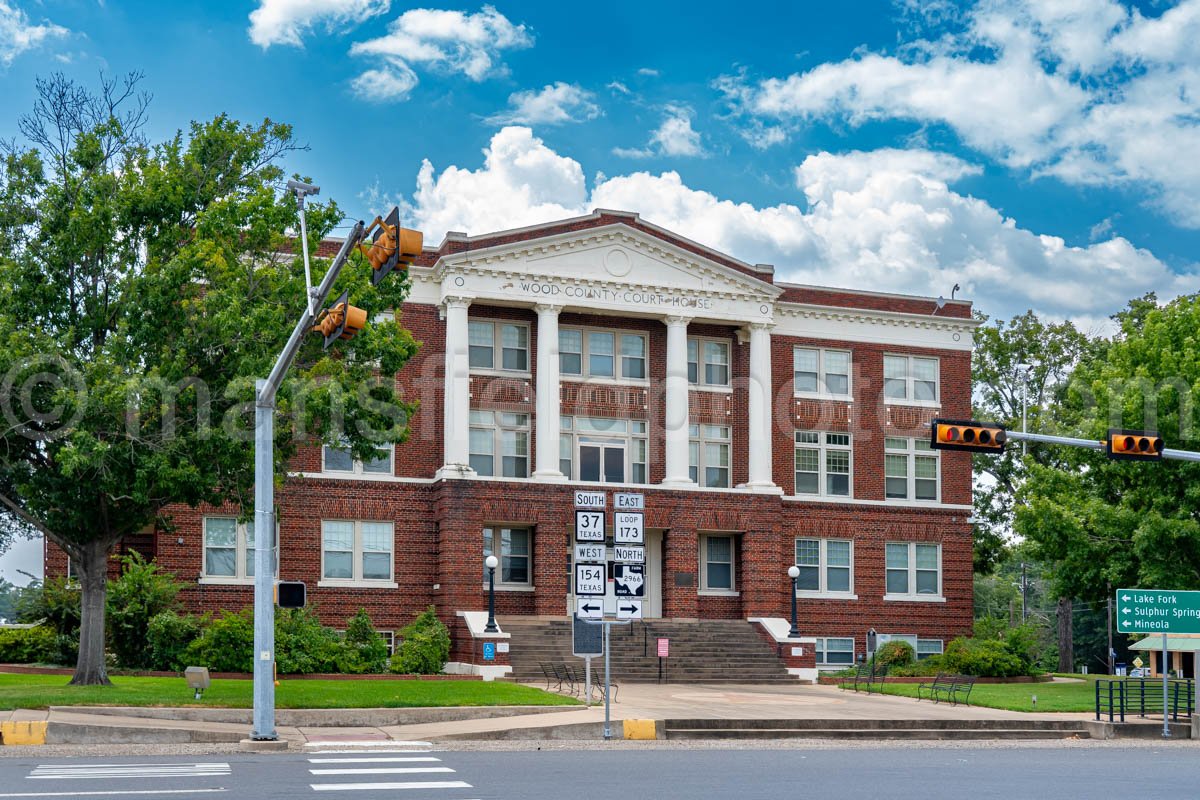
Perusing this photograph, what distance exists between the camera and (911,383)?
157 feet

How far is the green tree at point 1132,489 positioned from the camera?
34625 millimetres

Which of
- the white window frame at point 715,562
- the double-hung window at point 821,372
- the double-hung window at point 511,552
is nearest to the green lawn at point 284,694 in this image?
the double-hung window at point 511,552

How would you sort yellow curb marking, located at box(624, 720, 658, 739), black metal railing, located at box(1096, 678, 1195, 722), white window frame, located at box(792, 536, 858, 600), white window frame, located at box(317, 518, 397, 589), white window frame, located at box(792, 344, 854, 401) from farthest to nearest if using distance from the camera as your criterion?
white window frame, located at box(792, 344, 854, 401) < white window frame, located at box(792, 536, 858, 600) < white window frame, located at box(317, 518, 397, 589) < black metal railing, located at box(1096, 678, 1195, 722) < yellow curb marking, located at box(624, 720, 658, 739)

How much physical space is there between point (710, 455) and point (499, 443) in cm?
696

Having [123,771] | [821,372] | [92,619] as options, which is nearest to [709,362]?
[821,372]

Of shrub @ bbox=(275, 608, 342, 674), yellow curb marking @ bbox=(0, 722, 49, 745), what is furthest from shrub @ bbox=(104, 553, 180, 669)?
yellow curb marking @ bbox=(0, 722, 49, 745)

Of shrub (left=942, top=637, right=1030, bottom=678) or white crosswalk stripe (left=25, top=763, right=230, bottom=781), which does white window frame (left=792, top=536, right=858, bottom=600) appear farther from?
white crosswalk stripe (left=25, top=763, right=230, bottom=781)

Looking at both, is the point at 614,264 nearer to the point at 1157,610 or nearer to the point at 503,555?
the point at 503,555

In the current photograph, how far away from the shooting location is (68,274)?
28.1 meters

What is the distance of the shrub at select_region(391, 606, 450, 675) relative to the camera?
123 ft

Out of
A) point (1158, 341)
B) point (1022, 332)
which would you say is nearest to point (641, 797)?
point (1158, 341)

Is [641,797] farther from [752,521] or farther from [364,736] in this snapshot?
[752,521]

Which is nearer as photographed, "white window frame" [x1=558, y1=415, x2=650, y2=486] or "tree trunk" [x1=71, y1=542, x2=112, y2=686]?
"tree trunk" [x1=71, y1=542, x2=112, y2=686]

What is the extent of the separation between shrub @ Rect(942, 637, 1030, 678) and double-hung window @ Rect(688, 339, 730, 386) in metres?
11.0
